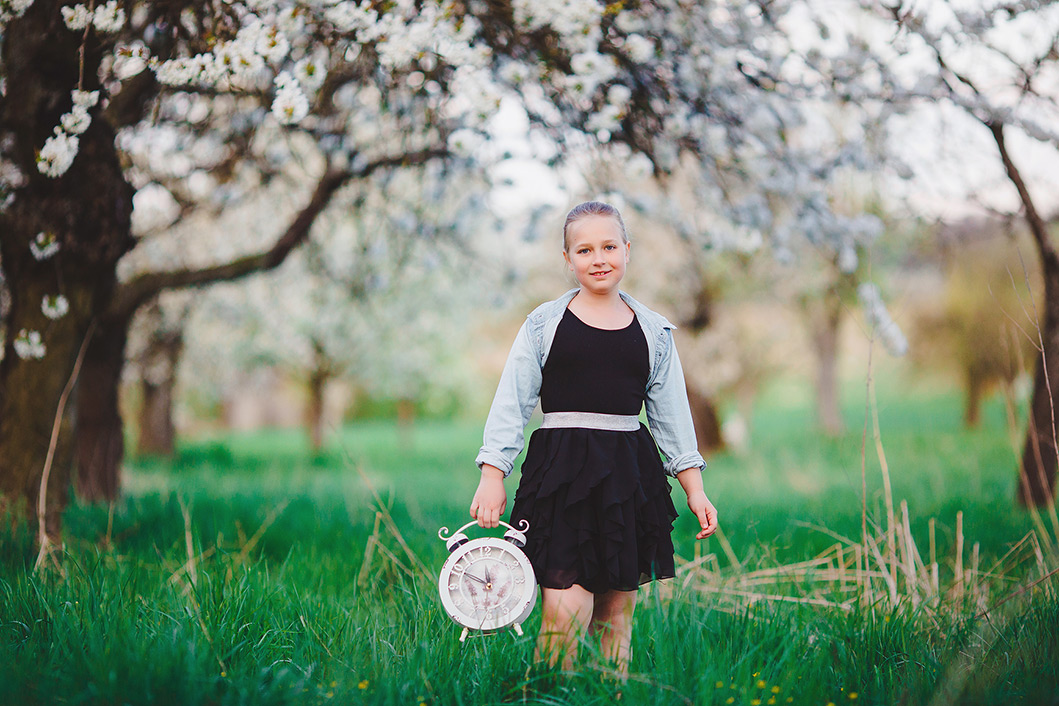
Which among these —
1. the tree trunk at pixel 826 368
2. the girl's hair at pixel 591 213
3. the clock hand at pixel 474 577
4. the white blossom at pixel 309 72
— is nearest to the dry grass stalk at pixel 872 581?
the clock hand at pixel 474 577

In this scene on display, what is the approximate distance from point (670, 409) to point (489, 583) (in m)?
0.82

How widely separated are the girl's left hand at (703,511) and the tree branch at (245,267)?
3552 mm

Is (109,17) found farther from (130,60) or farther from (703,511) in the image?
(703,511)

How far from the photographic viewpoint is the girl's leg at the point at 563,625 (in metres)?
2.18

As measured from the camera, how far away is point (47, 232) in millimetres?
3613

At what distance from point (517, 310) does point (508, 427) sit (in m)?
13.3

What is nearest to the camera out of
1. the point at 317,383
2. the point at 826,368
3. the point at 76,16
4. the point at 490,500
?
the point at 490,500

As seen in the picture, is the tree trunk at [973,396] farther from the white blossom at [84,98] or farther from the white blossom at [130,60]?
the white blossom at [84,98]

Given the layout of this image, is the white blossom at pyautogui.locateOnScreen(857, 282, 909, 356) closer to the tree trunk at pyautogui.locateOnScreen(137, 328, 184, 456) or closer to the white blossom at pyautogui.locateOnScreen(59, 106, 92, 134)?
the white blossom at pyautogui.locateOnScreen(59, 106, 92, 134)

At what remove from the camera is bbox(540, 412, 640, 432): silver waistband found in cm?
227

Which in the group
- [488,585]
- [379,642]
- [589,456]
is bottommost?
[379,642]

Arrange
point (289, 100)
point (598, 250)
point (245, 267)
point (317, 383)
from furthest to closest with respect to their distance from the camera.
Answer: point (317, 383) < point (245, 267) < point (289, 100) < point (598, 250)

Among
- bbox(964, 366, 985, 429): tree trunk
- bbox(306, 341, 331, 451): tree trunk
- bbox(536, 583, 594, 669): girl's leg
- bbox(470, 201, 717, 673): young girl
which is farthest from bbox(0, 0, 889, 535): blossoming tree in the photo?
bbox(964, 366, 985, 429): tree trunk

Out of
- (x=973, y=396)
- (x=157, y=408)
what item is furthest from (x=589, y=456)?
(x=973, y=396)
